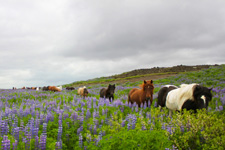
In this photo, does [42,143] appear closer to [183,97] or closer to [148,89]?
[183,97]

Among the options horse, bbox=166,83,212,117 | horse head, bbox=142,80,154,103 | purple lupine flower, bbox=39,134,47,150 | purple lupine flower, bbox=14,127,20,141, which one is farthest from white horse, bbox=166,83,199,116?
purple lupine flower, bbox=14,127,20,141

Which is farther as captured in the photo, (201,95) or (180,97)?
(180,97)

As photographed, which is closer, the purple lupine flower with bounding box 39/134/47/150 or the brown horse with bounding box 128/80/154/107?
the purple lupine flower with bounding box 39/134/47/150

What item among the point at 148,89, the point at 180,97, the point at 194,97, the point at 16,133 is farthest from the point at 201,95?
the point at 16,133

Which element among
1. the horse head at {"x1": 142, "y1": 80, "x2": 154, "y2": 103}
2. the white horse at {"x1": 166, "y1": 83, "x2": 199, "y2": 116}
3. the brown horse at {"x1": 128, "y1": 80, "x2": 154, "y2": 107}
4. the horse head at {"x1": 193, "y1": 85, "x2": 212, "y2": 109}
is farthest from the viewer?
the brown horse at {"x1": 128, "y1": 80, "x2": 154, "y2": 107}

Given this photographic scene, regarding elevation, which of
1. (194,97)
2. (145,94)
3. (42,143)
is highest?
(194,97)

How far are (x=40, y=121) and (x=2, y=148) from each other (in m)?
2.24

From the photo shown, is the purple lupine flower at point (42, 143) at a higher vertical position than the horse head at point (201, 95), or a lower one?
lower

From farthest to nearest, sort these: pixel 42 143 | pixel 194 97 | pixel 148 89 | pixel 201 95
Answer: pixel 148 89 < pixel 194 97 < pixel 201 95 < pixel 42 143

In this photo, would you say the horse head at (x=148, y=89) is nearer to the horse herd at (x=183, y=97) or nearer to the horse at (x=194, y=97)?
the horse herd at (x=183, y=97)

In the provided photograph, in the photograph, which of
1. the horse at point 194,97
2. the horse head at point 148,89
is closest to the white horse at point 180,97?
the horse at point 194,97

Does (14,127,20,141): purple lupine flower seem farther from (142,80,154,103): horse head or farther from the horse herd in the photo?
(142,80,154,103): horse head

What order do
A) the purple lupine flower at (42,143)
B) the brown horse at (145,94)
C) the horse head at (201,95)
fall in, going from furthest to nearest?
1. the brown horse at (145,94)
2. the horse head at (201,95)
3. the purple lupine flower at (42,143)

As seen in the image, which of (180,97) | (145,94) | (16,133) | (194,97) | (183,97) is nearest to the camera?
(16,133)
